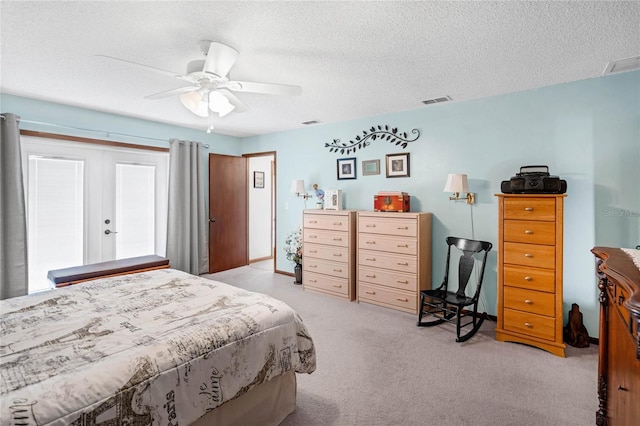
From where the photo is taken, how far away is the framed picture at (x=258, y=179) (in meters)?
6.61

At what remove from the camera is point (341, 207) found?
4.64 meters

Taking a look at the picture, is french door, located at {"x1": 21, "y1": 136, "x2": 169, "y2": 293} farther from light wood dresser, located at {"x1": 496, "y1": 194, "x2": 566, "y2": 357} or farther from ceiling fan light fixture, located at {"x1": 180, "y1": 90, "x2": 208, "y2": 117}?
light wood dresser, located at {"x1": 496, "y1": 194, "x2": 566, "y2": 357}

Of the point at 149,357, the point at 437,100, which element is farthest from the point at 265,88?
the point at 437,100

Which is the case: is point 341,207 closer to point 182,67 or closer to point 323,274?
point 323,274

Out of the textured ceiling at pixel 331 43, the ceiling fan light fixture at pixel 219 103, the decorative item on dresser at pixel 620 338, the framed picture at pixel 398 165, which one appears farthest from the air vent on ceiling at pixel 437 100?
the decorative item on dresser at pixel 620 338

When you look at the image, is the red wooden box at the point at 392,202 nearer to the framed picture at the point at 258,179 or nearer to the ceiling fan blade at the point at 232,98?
the ceiling fan blade at the point at 232,98

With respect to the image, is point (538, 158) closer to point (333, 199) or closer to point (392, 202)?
point (392, 202)

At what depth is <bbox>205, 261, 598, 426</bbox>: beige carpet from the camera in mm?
2004

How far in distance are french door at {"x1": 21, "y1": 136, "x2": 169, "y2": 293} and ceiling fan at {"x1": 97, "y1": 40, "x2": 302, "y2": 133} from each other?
7.79 ft

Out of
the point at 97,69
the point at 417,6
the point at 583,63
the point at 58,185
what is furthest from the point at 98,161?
the point at 583,63

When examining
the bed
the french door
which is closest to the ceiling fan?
the bed

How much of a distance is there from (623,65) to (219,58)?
10.5 feet

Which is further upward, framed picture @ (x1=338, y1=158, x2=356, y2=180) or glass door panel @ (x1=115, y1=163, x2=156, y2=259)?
framed picture @ (x1=338, y1=158, x2=356, y2=180)

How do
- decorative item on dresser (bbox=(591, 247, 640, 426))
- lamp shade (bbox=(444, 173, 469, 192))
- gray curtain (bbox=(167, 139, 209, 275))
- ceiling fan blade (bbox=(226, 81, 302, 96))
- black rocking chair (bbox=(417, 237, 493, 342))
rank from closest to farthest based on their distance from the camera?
decorative item on dresser (bbox=(591, 247, 640, 426)), ceiling fan blade (bbox=(226, 81, 302, 96)), black rocking chair (bbox=(417, 237, 493, 342)), lamp shade (bbox=(444, 173, 469, 192)), gray curtain (bbox=(167, 139, 209, 275))
